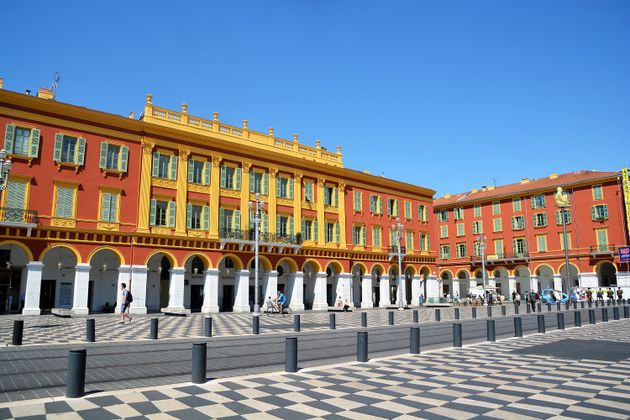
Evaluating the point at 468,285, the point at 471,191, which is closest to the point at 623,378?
the point at 468,285

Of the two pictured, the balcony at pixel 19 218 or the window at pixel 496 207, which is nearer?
the balcony at pixel 19 218

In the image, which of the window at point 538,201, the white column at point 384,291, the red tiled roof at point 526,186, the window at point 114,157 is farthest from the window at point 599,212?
the window at point 114,157

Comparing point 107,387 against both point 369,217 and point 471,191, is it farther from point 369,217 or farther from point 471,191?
point 471,191

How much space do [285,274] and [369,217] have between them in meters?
11.1

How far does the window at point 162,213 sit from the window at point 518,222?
44.4 metres

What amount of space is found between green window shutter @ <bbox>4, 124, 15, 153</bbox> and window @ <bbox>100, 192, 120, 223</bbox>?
5.71 metres

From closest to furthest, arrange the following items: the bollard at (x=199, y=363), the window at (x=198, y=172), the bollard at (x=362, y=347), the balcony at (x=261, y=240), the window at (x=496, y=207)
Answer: the bollard at (x=199, y=363), the bollard at (x=362, y=347), the window at (x=198, y=172), the balcony at (x=261, y=240), the window at (x=496, y=207)

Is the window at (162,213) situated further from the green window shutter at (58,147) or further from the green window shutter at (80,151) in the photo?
the green window shutter at (58,147)

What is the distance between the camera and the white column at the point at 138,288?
30172mm

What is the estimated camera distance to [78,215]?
29250 mm

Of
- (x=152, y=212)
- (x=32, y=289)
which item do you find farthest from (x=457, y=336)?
A: (x=32, y=289)

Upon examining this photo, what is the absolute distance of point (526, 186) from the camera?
61.0 meters

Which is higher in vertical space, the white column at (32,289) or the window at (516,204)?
the window at (516,204)

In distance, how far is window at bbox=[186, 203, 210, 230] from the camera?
33828 millimetres
